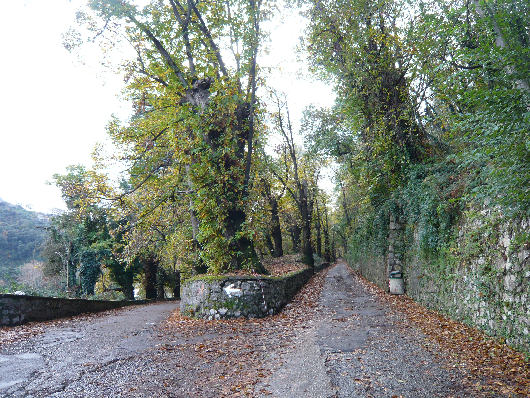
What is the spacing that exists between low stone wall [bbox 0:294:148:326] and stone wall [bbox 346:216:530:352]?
11.1 meters

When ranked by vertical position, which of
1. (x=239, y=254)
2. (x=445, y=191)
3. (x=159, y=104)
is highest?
(x=159, y=104)

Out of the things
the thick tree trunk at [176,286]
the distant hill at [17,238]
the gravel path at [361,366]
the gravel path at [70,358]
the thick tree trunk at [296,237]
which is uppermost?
the distant hill at [17,238]

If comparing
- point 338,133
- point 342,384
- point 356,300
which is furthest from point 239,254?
point 338,133

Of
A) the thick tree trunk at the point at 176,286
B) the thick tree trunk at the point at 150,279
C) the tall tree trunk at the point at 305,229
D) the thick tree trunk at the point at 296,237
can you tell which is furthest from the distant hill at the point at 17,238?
the tall tree trunk at the point at 305,229

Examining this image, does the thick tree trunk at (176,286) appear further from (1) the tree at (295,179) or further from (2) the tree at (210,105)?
(2) the tree at (210,105)

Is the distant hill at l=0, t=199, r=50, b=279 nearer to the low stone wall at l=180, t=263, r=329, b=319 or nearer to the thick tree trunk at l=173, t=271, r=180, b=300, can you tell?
the thick tree trunk at l=173, t=271, r=180, b=300

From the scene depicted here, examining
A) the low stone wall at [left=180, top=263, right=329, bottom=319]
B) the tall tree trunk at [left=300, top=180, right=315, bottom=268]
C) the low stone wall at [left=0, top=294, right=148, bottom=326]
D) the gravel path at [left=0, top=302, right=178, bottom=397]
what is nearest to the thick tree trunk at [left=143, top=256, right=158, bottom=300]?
the tall tree trunk at [left=300, top=180, right=315, bottom=268]

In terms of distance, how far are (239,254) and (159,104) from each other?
6.80 m

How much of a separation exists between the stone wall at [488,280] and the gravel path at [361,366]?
1.22m

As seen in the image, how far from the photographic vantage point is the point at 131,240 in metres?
16.3

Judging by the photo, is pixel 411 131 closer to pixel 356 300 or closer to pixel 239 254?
pixel 356 300

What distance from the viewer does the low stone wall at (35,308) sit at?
29.5 ft

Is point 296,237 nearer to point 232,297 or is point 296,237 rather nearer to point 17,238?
point 232,297

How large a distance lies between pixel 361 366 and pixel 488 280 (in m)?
2.95
